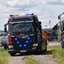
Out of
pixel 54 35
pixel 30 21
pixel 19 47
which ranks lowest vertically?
pixel 54 35

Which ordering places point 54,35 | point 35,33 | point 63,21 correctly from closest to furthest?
point 35,33 < point 63,21 < point 54,35

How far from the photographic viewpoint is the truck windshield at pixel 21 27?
99.5 ft

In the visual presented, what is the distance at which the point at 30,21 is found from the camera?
3045 centimetres

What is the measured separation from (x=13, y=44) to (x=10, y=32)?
1.00 meters

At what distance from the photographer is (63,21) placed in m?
33.6

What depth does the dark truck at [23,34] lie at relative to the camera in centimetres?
3031

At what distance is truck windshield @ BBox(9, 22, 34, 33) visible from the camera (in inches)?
1193

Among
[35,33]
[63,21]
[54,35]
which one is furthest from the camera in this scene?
[54,35]

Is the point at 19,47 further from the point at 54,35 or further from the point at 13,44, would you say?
the point at 54,35

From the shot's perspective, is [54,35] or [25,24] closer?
[25,24]

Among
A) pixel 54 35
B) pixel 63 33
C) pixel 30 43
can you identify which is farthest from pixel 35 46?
pixel 54 35

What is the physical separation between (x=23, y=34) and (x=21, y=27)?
2.01ft

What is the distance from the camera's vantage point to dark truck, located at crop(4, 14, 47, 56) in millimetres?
30312

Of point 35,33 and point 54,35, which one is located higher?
point 35,33
